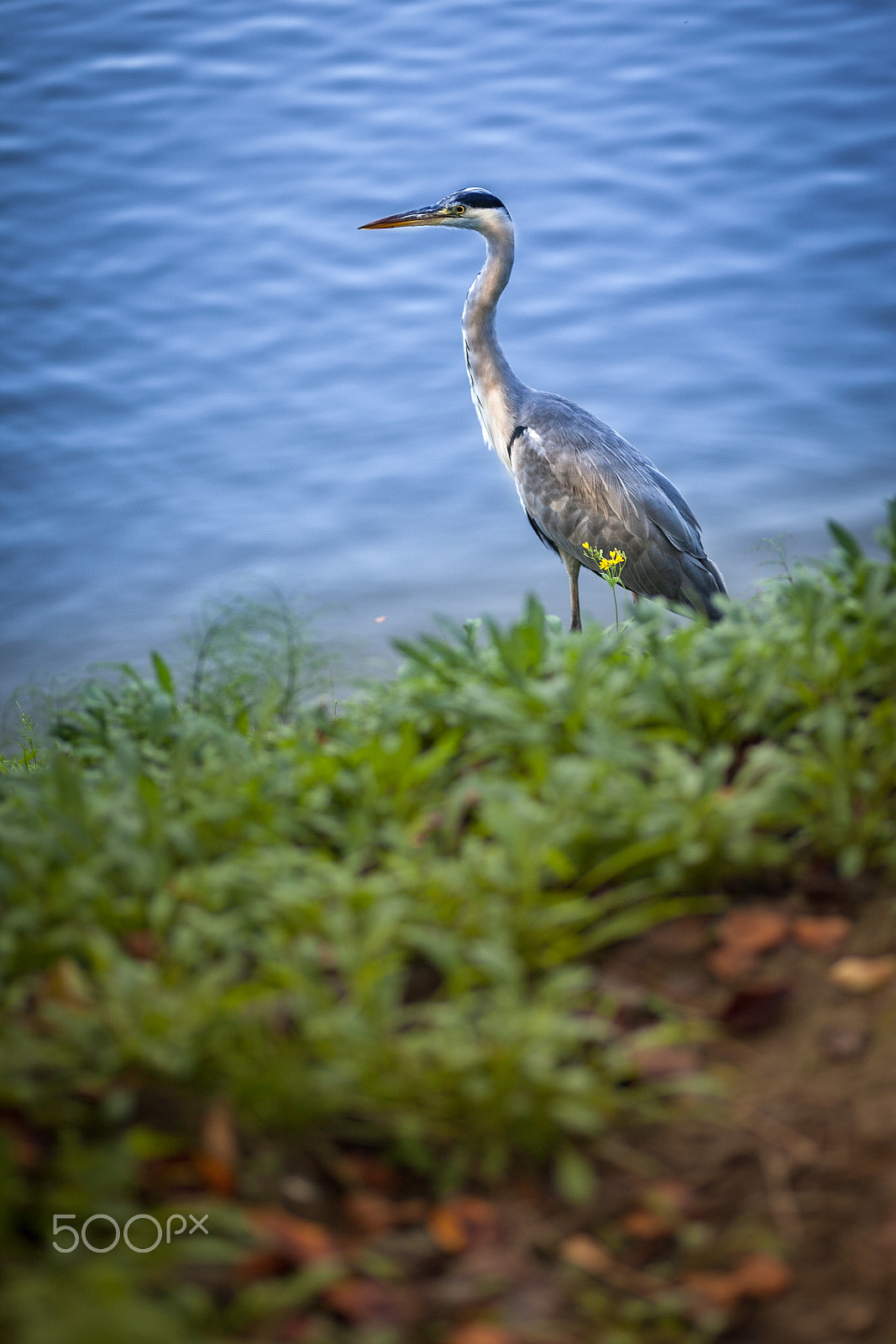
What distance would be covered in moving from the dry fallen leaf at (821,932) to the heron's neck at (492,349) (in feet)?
14.2

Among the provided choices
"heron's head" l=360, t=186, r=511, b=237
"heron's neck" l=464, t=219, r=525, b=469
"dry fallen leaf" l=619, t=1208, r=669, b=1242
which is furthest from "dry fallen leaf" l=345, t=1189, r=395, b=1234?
"heron's head" l=360, t=186, r=511, b=237

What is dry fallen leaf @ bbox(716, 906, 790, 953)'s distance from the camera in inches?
70.4

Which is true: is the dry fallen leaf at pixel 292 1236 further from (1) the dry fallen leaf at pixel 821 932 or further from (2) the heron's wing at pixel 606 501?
(2) the heron's wing at pixel 606 501

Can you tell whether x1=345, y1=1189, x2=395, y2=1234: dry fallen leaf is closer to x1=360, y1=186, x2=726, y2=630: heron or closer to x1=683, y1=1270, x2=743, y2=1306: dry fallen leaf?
x1=683, y1=1270, x2=743, y2=1306: dry fallen leaf

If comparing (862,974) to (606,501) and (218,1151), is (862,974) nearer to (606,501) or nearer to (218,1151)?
(218,1151)

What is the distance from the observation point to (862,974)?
68.0 inches

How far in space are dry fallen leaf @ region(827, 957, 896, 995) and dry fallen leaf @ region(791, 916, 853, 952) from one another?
0.04 meters

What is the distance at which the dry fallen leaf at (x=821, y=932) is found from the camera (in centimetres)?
181

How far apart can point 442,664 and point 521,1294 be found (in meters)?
1.36

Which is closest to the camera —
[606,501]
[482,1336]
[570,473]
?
[482,1336]

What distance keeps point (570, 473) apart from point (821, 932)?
3937 millimetres

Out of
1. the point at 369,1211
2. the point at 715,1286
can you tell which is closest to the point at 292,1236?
the point at 369,1211

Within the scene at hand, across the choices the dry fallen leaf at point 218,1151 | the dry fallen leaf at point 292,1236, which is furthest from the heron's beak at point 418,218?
the dry fallen leaf at point 292,1236

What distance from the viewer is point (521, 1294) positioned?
1.39 metres
